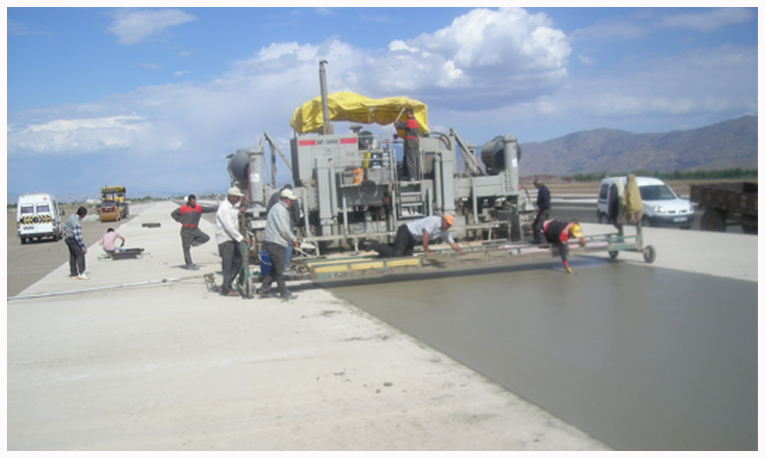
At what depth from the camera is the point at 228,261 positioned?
955 centimetres

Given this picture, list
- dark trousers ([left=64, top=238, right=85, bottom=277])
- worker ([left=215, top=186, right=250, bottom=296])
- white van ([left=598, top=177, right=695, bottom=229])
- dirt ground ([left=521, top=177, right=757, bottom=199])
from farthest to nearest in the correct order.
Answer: dirt ground ([left=521, top=177, right=757, bottom=199]) < white van ([left=598, top=177, right=695, bottom=229]) < dark trousers ([left=64, top=238, right=85, bottom=277]) < worker ([left=215, top=186, right=250, bottom=296])

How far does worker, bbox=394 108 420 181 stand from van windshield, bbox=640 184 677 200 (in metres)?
10.4

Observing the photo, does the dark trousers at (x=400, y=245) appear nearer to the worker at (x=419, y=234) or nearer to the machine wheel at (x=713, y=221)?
the worker at (x=419, y=234)

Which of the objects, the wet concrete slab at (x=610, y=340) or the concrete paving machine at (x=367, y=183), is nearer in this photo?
the wet concrete slab at (x=610, y=340)

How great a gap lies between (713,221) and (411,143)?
974cm

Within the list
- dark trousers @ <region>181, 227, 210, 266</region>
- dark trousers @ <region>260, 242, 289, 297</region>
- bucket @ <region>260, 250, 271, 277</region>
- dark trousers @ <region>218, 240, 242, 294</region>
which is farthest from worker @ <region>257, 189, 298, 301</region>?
dark trousers @ <region>181, 227, 210, 266</region>

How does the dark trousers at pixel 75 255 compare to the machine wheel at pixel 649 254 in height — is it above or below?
above

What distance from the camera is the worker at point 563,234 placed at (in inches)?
400

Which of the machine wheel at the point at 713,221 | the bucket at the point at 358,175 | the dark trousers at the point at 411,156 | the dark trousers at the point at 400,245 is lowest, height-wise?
the machine wheel at the point at 713,221

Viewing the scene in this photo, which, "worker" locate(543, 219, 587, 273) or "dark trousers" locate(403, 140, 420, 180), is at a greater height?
"dark trousers" locate(403, 140, 420, 180)

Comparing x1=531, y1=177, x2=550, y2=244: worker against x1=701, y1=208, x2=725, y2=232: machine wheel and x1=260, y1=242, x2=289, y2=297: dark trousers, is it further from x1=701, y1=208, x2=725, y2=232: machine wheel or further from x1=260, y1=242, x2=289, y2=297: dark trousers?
x1=701, y1=208, x2=725, y2=232: machine wheel

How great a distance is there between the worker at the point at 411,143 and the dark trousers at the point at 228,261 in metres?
4.75

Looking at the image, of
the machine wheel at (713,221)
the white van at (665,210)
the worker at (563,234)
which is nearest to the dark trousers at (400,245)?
the worker at (563,234)

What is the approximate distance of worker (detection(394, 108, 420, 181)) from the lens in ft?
42.3
